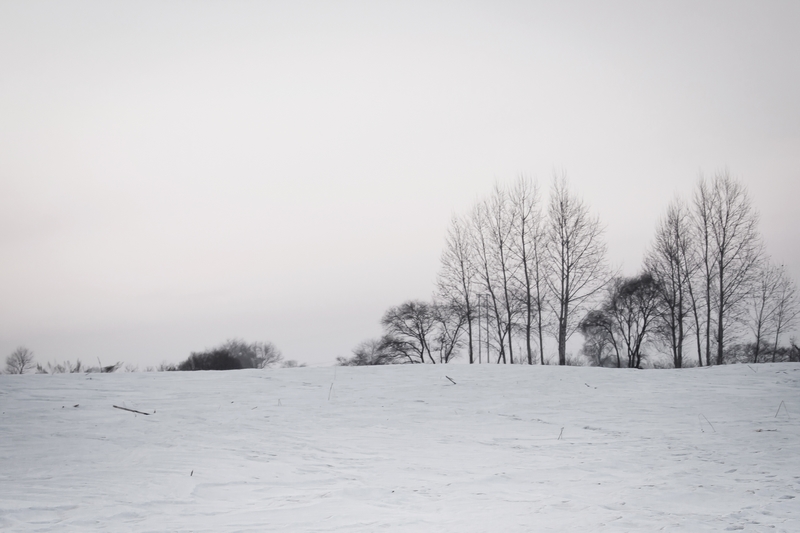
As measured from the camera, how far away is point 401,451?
9578 mm

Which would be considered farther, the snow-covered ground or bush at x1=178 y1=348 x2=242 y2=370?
bush at x1=178 y1=348 x2=242 y2=370

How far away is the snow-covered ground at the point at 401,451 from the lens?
5996 mm

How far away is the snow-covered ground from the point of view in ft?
19.7

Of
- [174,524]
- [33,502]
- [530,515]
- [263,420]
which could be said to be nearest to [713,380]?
[530,515]

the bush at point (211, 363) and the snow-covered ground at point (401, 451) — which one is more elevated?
the snow-covered ground at point (401, 451)

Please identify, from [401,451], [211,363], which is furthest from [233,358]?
[401,451]

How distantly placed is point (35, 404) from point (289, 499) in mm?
8409

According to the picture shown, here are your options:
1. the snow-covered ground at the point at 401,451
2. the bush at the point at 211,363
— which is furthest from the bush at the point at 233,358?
the snow-covered ground at the point at 401,451

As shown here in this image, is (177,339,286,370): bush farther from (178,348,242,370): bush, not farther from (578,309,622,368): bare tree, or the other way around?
(578,309,622,368): bare tree

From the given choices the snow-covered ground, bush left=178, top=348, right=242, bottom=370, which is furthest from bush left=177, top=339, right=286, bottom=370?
the snow-covered ground

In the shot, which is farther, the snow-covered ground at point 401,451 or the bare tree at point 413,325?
the bare tree at point 413,325

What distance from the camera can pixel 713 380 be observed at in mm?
15484

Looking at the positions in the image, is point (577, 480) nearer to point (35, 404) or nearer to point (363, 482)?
point (363, 482)

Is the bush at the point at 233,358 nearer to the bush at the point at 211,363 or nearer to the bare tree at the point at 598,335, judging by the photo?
the bush at the point at 211,363
